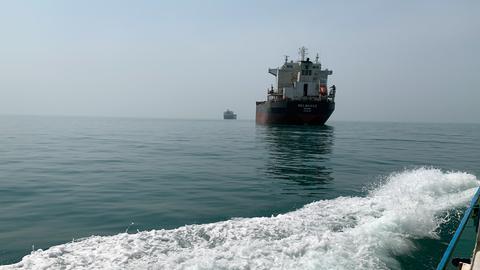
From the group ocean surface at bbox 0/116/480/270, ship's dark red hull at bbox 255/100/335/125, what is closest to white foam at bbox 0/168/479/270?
ocean surface at bbox 0/116/480/270

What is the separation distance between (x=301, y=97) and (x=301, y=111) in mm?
3498

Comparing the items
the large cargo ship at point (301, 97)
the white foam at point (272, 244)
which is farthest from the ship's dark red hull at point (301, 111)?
the white foam at point (272, 244)

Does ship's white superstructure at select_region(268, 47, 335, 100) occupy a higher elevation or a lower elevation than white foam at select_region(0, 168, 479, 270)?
higher

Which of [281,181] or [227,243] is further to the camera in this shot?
[281,181]

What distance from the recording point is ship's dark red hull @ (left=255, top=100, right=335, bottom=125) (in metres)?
53.2

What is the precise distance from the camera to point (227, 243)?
5953 millimetres

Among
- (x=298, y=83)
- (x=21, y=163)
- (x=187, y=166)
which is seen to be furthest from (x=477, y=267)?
(x=298, y=83)

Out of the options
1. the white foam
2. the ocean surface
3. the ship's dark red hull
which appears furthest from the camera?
the ship's dark red hull

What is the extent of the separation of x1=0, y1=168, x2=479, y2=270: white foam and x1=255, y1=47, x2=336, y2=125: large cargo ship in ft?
150

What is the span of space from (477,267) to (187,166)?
527 inches

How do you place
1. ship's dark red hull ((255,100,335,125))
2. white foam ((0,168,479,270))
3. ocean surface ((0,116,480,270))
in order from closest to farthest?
white foam ((0,168,479,270)) → ocean surface ((0,116,480,270)) → ship's dark red hull ((255,100,335,125))

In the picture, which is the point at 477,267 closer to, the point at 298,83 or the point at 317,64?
the point at 298,83

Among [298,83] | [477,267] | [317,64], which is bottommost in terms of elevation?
[477,267]

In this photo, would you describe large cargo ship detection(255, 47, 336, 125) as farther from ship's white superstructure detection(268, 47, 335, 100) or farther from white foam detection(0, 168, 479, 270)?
white foam detection(0, 168, 479, 270)
